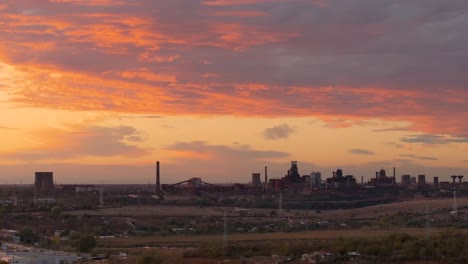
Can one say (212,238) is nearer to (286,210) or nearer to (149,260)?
(149,260)

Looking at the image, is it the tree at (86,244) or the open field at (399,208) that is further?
the open field at (399,208)

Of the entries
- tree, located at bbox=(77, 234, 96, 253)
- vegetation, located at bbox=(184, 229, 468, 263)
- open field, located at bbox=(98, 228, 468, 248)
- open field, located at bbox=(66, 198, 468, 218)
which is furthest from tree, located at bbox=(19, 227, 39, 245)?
open field, located at bbox=(66, 198, 468, 218)

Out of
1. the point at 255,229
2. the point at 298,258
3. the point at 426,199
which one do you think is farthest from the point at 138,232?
the point at 426,199

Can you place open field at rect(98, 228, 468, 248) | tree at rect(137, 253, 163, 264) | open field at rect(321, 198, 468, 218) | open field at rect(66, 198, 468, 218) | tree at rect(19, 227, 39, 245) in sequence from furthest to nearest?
open field at rect(321, 198, 468, 218)
open field at rect(66, 198, 468, 218)
tree at rect(19, 227, 39, 245)
open field at rect(98, 228, 468, 248)
tree at rect(137, 253, 163, 264)

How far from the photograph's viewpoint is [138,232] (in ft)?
263

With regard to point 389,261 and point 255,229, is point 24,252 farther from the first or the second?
point 255,229

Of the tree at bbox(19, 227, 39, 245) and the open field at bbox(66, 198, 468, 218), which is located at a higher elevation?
the open field at bbox(66, 198, 468, 218)

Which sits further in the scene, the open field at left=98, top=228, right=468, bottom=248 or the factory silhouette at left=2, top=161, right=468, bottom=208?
the factory silhouette at left=2, top=161, right=468, bottom=208

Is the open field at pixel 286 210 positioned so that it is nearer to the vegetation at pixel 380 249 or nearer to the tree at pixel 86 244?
the tree at pixel 86 244

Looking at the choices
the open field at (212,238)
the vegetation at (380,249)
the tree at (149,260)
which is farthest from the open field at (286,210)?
the tree at (149,260)

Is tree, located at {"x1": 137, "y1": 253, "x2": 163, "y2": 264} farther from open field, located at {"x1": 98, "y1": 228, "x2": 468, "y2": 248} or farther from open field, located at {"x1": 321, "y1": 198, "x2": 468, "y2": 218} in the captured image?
open field, located at {"x1": 321, "y1": 198, "x2": 468, "y2": 218}

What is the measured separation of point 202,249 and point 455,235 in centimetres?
1605

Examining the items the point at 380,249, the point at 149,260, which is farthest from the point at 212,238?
the point at 380,249


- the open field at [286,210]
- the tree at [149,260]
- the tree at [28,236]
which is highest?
the open field at [286,210]
